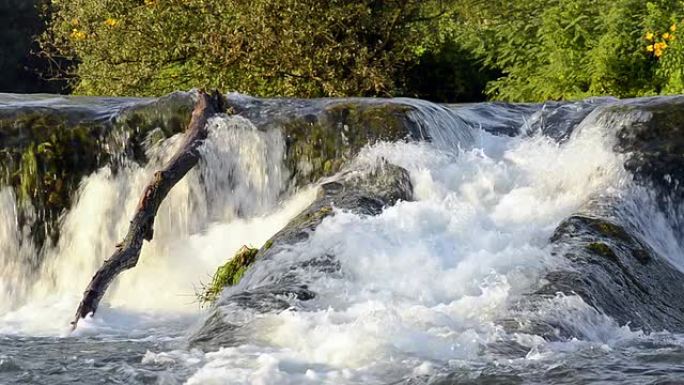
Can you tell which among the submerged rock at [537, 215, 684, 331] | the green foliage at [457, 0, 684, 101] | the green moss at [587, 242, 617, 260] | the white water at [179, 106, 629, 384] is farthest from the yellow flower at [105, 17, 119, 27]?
the green moss at [587, 242, 617, 260]

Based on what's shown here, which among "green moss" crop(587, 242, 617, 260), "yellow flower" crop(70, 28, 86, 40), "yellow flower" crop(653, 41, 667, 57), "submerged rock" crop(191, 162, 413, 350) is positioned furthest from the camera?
"yellow flower" crop(70, 28, 86, 40)

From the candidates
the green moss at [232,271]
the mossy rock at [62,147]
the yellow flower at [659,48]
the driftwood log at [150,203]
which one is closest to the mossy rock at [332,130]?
the driftwood log at [150,203]

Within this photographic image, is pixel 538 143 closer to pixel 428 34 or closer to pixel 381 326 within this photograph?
pixel 381 326

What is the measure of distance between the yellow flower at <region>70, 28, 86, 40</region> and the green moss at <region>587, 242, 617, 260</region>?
411 inches

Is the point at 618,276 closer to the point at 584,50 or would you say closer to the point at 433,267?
the point at 433,267

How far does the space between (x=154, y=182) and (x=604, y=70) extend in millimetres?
7226

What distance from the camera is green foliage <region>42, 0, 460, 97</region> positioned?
15.2 m

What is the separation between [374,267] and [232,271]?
1.23 m

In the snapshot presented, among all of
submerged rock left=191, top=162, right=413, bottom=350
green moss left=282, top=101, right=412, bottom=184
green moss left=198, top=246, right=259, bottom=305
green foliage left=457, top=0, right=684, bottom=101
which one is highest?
green foliage left=457, top=0, right=684, bottom=101

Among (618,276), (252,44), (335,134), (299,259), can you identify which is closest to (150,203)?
(299,259)

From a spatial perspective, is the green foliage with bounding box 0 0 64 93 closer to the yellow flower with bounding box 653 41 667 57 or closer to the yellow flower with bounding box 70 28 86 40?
the yellow flower with bounding box 70 28 86 40

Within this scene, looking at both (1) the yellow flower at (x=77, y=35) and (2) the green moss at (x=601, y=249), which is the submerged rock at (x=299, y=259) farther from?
(1) the yellow flower at (x=77, y=35)

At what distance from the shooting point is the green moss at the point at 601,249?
7992mm

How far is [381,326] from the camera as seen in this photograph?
6.60 metres
